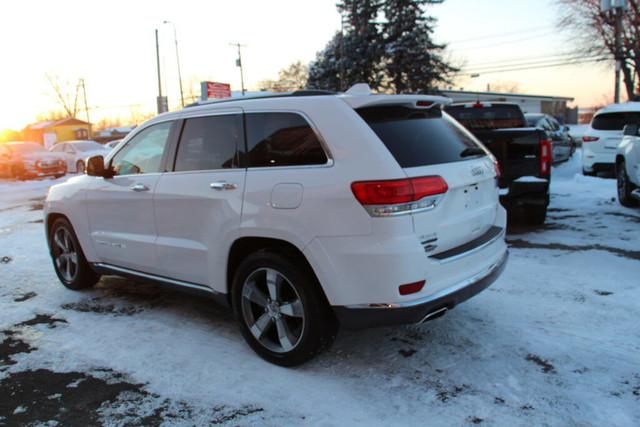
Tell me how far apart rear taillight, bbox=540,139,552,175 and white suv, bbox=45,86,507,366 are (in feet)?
11.0

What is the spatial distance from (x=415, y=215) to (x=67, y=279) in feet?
13.3

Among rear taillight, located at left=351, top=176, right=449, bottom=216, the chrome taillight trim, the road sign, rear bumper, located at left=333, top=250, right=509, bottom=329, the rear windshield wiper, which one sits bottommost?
rear bumper, located at left=333, top=250, right=509, bottom=329

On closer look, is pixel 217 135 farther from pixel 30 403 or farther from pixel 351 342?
pixel 30 403

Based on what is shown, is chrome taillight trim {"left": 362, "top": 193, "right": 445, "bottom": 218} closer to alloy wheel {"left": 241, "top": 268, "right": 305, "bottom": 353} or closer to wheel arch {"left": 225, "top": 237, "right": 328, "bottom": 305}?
wheel arch {"left": 225, "top": 237, "right": 328, "bottom": 305}

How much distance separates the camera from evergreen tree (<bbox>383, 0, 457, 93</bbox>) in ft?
114

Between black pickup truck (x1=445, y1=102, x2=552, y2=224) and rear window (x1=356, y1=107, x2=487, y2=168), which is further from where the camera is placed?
black pickup truck (x1=445, y1=102, x2=552, y2=224)

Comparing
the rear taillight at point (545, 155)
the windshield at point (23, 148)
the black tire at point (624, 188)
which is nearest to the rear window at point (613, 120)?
the black tire at point (624, 188)

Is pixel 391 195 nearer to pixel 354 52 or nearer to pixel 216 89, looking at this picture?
pixel 216 89

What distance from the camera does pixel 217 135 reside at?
3635 millimetres

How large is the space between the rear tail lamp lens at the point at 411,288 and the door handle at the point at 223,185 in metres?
1.31

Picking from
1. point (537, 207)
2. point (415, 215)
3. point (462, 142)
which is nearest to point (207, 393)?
point (415, 215)

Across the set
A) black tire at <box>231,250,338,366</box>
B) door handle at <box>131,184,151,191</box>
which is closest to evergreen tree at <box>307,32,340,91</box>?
door handle at <box>131,184,151,191</box>

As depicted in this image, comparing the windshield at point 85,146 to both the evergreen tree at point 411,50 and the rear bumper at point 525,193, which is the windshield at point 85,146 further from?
the rear bumper at point 525,193

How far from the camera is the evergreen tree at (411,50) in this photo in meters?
34.9
